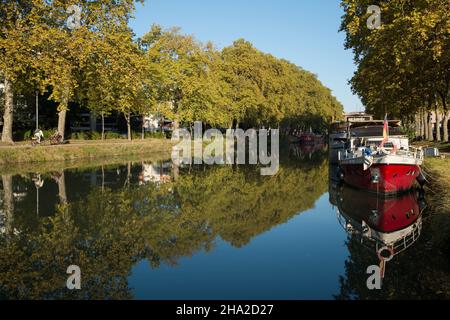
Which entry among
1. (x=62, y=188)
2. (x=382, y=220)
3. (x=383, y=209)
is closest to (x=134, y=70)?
(x=62, y=188)

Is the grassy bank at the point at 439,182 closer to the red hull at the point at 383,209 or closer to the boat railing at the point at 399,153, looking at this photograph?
the red hull at the point at 383,209

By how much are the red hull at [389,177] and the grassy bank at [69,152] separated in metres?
25.7

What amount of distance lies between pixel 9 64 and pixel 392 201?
28.9 m

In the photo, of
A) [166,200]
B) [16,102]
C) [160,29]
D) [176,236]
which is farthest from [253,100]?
[176,236]

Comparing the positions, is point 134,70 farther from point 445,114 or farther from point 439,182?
point 445,114

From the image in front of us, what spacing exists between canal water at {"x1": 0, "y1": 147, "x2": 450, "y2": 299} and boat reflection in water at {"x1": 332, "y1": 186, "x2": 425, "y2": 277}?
0.04 metres

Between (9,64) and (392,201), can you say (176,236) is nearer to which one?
(392,201)

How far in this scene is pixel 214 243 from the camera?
14.0m

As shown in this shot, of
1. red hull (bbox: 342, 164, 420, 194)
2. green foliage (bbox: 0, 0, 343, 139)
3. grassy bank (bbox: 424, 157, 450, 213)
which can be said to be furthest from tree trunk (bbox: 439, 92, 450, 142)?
green foliage (bbox: 0, 0, 343, 139)

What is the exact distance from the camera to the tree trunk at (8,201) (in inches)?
609

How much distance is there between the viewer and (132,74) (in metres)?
40.8

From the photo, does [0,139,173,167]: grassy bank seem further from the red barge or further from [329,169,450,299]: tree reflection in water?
[329,169,450,299]: tree reflection in water

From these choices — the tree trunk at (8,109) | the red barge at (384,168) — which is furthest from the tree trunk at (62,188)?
the tree trunk at (8,109)
